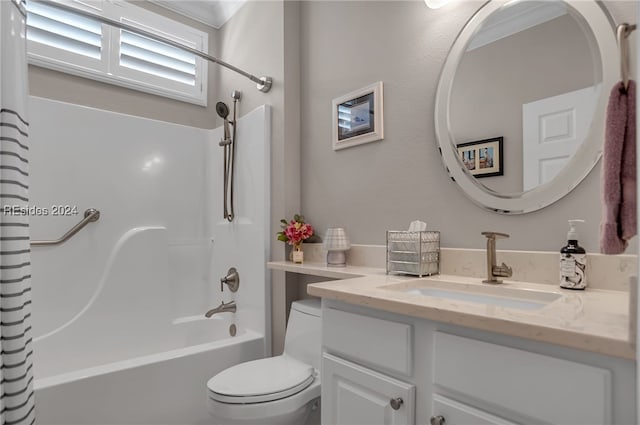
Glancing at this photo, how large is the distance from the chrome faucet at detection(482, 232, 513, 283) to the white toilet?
0.82 metres

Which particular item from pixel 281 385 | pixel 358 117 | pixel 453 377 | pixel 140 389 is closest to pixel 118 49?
pixel 358 117

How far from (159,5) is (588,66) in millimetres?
2824

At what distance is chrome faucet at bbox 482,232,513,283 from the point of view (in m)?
1.17

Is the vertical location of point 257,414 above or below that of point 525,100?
below

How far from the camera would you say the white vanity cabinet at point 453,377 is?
2.12 feet

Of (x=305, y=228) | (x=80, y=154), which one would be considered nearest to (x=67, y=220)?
(x=80, y=154)

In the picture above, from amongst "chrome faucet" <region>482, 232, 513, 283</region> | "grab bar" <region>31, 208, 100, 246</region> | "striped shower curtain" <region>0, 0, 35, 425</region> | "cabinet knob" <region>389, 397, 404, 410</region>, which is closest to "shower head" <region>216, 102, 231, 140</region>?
"grab bar" <region>31, 208, 100, 246</region>

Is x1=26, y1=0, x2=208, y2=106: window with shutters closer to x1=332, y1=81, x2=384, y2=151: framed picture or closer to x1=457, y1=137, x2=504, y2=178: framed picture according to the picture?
x1=332, y1=81, x2=384, y2=151: framed picture

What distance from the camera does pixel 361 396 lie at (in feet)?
3.37

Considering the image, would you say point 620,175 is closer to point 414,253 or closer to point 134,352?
point 414,253

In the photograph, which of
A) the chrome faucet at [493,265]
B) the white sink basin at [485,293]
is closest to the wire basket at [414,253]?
the white sink basin at [485,293]

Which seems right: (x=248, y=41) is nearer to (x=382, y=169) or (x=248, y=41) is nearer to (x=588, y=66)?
(x=382, y=169)

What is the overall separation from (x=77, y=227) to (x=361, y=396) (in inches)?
81.2

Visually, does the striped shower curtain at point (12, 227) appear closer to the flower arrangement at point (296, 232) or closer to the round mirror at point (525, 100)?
the flower arrangement at point (296, 232)
